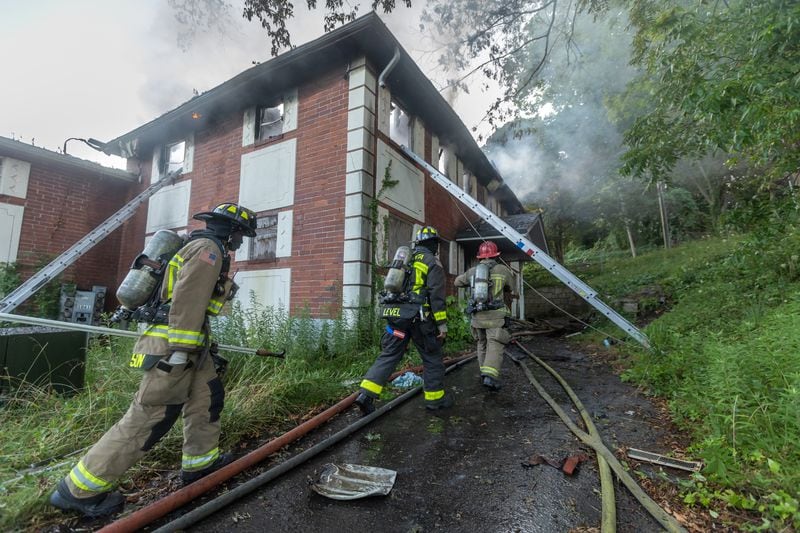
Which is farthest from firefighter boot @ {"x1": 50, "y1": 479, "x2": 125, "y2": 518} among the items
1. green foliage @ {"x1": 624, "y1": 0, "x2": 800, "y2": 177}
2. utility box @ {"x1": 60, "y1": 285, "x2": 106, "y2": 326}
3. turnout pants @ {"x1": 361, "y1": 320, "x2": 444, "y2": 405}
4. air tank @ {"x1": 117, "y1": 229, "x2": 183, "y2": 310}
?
utility box @ {"x1": 60, "y1": 285, "x2": 106, "y2": 326}

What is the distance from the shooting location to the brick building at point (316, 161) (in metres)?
6.33

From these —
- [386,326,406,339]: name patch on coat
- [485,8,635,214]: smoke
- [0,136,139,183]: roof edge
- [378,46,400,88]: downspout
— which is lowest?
[386,326,406,339]: name patch on coat

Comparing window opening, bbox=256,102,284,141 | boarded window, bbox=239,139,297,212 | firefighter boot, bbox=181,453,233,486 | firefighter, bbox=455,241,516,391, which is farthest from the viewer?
window opening, bbox=256,102,284,141

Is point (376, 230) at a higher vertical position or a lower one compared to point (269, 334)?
higher

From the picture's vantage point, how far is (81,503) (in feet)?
6.69

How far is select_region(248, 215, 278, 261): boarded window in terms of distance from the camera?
23.4ft

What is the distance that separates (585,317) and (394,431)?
11.4m

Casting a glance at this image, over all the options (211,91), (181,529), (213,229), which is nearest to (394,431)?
(181,529)

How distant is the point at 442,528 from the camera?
1.99 m

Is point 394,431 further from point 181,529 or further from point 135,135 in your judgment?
point 135,135

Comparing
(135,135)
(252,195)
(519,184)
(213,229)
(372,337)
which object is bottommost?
(372,337)

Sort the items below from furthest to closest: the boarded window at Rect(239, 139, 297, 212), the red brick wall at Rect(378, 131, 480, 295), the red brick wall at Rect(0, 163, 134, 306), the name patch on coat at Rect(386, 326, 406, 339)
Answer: the red brick wall at Rect(378, 131, 480, 295) → the red brick wall at Rect(0, 163, 134, 306) → the boarded window at Rect(239, 139, 297, 212) → the name patch on coat at Rect(386, 326, 406, 339)

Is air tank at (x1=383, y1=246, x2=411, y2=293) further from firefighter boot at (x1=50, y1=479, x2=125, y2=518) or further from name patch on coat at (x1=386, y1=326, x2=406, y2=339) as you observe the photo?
firefighter boot at (x1=50, y1=479, x2=125, y2=518)

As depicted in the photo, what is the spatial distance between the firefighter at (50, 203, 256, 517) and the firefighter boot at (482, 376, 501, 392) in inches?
126
